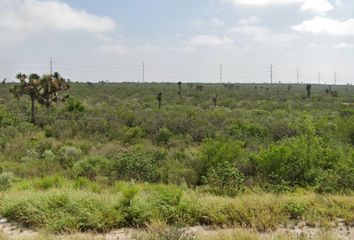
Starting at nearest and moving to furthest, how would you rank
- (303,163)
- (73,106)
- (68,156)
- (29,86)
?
(303,163) < (68,156) < (29,86) < (73,106)

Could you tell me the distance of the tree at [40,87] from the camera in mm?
32594

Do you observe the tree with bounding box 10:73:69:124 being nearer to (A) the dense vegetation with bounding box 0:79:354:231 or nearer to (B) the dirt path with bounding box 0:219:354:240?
(A) the dense vegetation with bounding box 0:79:354:231

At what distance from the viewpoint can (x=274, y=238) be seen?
6828mm

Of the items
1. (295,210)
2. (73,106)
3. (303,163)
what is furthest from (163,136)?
(295,210)

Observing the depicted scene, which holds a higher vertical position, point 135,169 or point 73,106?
point 73,106

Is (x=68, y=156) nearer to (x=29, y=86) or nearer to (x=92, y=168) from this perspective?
(x=92, y=168)

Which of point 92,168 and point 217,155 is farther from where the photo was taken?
point 92,168

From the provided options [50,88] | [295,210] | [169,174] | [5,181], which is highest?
[50,88]

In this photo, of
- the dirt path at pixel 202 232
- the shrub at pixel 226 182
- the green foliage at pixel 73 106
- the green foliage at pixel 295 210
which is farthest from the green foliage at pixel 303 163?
the green foliage at pixel 73 106

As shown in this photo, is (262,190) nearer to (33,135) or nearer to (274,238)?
(274,238)

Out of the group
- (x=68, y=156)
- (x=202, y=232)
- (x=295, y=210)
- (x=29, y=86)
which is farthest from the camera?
(x=29, y=86)

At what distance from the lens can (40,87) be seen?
33156 millimetres

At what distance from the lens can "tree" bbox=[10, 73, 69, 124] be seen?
32.6 metres

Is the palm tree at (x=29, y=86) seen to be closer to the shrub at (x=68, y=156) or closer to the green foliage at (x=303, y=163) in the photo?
the shrub at (x=68, y=156)
